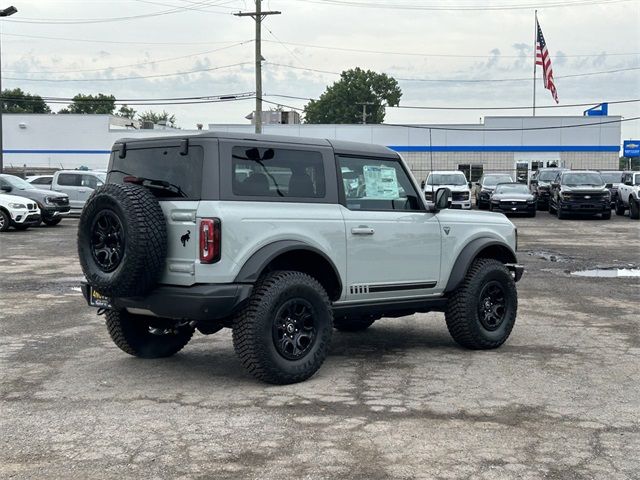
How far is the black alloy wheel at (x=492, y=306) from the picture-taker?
8.05 metres

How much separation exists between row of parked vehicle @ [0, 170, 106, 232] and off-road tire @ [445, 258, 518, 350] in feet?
44.8

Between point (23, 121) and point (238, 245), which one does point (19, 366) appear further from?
point (23, 121)

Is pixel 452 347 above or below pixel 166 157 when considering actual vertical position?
below

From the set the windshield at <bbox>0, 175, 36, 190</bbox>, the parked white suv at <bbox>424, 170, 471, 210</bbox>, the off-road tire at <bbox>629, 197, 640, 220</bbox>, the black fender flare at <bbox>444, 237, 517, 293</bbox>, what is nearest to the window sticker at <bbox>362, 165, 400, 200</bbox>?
the black fender flare at <bbox>444, 237, 517, 293</bbox>

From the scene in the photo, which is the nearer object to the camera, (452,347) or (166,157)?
(166,157)

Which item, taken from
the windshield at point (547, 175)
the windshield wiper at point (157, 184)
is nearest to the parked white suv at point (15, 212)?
the windshield wiper at point (157, 184)

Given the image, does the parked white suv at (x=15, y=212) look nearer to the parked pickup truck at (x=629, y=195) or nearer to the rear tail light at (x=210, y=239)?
the rear tail light at (x=210, y=239)

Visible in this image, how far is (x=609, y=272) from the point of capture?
15.1 meters

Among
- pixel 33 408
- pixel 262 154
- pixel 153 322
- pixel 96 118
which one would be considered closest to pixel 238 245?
pixel 262 154

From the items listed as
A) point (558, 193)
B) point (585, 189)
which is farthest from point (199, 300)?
point (558, 193)

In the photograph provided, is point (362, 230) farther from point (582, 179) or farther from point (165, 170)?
point (582, 179)

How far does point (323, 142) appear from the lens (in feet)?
23.4

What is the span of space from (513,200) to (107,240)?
27.5 metres

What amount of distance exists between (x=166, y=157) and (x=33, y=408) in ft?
7.22
